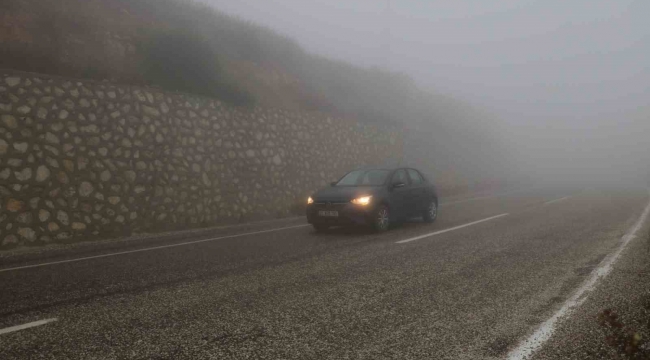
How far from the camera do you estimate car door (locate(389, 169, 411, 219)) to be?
1017cm

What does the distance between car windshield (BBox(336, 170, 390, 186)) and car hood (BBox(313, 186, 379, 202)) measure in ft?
1.52

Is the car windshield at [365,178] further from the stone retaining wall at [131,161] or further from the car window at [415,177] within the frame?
the stone retaining wall at [131,161]

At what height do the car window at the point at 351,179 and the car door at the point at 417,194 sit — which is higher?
the car window at the point at 351,179

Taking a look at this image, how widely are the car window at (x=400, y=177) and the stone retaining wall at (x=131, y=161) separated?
5.49 m

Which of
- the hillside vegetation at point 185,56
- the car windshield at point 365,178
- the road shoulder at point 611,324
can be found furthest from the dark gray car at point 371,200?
the hillside vegetation at point 185,56

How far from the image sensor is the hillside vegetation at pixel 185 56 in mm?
11625

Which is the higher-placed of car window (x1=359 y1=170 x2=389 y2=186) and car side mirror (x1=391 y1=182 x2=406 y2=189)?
car window (x1=359 y1=170 x2=389 y2=186)

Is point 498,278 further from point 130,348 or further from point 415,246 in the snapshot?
point 130,348

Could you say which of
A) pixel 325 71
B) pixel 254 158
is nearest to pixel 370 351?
pixel 254 158

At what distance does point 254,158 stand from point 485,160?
3136cm

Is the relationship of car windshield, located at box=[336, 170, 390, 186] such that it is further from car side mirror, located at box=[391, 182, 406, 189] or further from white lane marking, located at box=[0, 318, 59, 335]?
white lane marking, located at box=[0, 318, 59, 335]

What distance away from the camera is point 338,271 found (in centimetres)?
590

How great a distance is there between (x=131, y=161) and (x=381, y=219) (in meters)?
6.65

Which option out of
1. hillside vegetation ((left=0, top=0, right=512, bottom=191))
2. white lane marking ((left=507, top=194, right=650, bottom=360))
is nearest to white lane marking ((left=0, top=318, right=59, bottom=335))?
white lane marking ((left=507, top=194, right=650, bottom=360))
